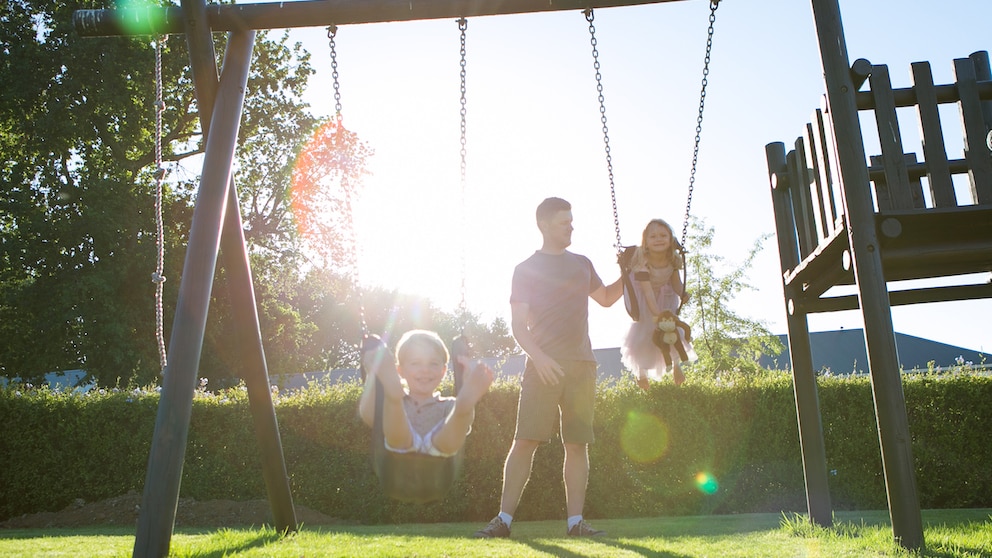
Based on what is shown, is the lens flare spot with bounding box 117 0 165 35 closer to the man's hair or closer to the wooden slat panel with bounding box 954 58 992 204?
the man's hair

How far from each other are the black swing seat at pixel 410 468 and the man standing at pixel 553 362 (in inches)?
39.7

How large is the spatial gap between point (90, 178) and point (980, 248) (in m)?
23.0

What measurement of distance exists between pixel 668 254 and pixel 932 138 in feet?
5.71

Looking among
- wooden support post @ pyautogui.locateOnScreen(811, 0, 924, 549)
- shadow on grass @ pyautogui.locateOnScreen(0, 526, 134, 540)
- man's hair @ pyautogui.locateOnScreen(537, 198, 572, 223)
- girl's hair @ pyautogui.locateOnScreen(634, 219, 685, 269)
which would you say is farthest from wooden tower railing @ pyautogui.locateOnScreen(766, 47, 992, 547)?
Result: shadow on grass @ pyautogui.locateOnScreen(0, 526, 134, 540)

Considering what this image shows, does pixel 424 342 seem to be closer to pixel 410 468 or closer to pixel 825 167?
pixel 410 468

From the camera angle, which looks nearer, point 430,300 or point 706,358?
point 706,358

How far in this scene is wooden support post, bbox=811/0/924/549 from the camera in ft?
13.0

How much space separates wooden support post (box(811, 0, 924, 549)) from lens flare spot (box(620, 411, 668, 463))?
5312 mm

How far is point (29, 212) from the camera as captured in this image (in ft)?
72.8

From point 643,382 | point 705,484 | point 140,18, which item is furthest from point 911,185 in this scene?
point 705,484

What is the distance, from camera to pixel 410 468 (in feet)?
13.1

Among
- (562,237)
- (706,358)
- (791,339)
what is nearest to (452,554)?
(562,237)

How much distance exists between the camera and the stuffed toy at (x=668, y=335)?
205 inches

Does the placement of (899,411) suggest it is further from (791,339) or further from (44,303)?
(44,303)
